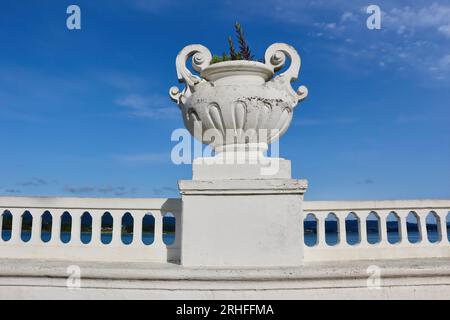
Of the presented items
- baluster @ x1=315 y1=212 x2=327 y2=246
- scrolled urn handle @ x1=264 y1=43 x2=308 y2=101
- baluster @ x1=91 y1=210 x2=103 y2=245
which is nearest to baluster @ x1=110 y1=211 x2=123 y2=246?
baluster @ x1=91 y1=210 x2=103 y2=245

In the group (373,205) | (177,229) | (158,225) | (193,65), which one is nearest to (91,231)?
(158,225)

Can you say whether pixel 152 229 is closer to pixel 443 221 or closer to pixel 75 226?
pixel 75 226

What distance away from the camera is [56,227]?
3.96 metres

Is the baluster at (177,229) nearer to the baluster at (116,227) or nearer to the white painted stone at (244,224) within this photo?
the white painted stone at (244,224)

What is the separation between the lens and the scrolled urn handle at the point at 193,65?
391 centimetres

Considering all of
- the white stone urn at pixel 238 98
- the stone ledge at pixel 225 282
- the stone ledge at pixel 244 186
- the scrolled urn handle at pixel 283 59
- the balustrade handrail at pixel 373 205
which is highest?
the scrolled urn handle at pixel 283 59

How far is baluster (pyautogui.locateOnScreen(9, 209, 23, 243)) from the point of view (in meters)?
3.99

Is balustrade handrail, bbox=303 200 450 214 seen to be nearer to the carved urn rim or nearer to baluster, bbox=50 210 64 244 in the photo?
the carved urn rim

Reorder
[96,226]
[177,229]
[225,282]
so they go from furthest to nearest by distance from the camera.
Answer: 1. [96,226]
2. [177,229]
3. [225,282]

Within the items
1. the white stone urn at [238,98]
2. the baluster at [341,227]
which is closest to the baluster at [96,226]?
the white stone urn at [238,98]

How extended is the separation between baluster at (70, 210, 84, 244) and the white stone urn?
1.41 meters

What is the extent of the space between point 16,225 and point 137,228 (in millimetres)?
1254

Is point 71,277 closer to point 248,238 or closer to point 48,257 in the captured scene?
point 48,257
